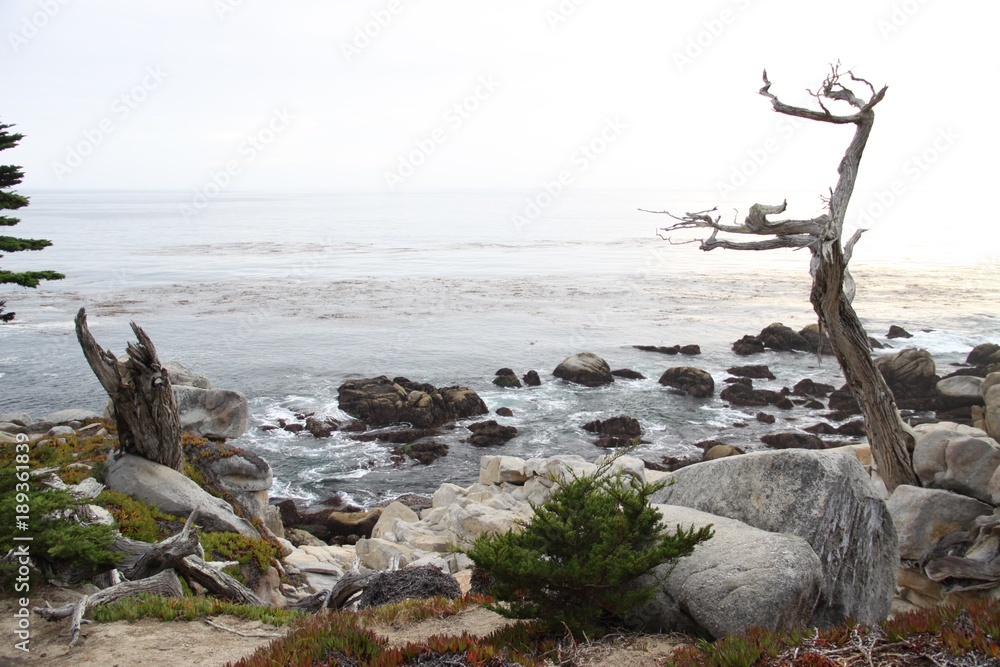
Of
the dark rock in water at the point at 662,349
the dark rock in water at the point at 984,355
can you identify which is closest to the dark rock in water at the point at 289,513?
the dark rock in water at the point at 662,349

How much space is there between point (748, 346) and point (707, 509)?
29.4 meters

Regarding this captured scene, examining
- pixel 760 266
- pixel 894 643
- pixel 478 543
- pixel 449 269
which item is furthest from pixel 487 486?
pixel 760 266

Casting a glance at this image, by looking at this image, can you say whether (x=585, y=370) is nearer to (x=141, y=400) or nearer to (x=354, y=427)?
(x=354, y=427)

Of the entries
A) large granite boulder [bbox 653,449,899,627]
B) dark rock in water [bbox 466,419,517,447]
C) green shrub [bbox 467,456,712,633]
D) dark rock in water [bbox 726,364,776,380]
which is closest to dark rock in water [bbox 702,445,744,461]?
dark rock in water [bbox 466,419,517,447]

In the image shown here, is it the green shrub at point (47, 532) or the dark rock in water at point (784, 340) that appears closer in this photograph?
the green shrub at point (47, 532)

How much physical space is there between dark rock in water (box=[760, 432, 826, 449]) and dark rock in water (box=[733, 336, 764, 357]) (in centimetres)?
1193

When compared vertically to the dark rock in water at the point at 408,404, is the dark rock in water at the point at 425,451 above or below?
below

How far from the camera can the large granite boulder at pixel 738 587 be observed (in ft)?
21.7

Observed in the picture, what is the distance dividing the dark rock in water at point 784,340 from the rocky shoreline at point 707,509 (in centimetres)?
1009

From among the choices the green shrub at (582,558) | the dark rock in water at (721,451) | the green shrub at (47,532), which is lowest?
the dark rock in water at (721,451)

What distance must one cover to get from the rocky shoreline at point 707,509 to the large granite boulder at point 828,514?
0.06 feet

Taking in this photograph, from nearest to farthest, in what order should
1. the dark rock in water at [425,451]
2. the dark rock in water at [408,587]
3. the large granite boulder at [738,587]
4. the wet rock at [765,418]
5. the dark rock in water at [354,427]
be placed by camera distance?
the large granite boulder at [738,587], the dark rock in water at [408,587], the dark rock in water at [425,451], the dark rock in water at [354,427], the wet rock at [765,418]

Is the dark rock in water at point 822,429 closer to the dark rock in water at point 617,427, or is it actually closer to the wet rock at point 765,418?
the wet rock at point 765,418

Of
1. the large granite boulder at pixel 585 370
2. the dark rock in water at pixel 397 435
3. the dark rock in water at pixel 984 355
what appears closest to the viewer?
the dark rock in water at pixel 397 435
